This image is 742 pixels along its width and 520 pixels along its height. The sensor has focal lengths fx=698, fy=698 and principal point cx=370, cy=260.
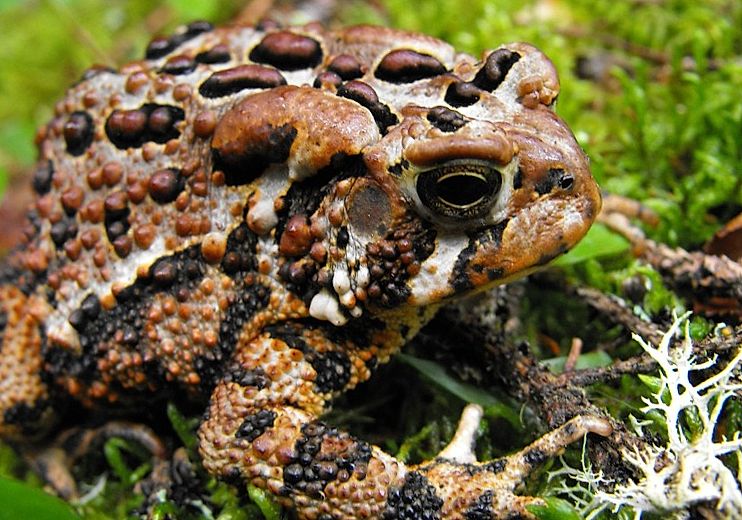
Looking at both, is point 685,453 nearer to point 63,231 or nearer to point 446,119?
point 446,119

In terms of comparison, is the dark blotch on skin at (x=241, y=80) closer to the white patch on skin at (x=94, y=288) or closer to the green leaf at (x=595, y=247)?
the white patch on skin at (x=94, y=288)

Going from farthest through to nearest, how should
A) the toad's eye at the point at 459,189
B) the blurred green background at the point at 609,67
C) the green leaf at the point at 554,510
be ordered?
the blurred green background at the point at 609,67 → the toad's eye at the point at 459,189 → the green leaf at the point at 554,510

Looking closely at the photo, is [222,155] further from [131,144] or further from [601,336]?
[601,336]

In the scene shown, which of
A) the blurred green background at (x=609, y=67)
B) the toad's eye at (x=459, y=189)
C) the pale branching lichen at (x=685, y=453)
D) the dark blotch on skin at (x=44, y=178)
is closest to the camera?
the pale branching lichen at (x=685, y=453)

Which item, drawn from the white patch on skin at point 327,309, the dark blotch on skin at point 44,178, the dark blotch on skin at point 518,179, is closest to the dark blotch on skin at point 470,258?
the dark blotch on skin at point 518,179

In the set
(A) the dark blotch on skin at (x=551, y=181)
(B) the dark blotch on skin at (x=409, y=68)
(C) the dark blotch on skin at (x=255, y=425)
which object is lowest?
(C) the dark blotch on skin at (x=255, y=425)

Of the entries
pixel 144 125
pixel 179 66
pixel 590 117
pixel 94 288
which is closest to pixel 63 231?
pixel 94 288

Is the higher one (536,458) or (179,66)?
(179,66)
